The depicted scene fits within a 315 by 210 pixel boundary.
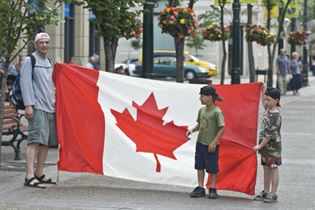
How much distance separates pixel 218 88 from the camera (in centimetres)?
998

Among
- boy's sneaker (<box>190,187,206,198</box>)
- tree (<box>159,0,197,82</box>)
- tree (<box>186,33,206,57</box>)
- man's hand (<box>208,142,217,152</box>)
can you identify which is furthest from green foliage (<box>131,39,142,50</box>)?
man's hand (<box>208,142,217,152</box>)

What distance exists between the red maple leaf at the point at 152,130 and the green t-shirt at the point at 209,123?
585mm

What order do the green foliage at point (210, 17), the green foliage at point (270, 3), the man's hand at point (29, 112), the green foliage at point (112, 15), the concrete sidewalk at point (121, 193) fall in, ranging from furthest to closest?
the green foliage at point (210, 17) < the green foliage at point (270, 3) < the green foliage at point (112, 15) < the man's hand at point (29, 112) < the concrete sidewalk at point (121, 193)

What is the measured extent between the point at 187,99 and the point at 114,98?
957 mm

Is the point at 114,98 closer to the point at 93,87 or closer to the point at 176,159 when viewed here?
the point at 93,87

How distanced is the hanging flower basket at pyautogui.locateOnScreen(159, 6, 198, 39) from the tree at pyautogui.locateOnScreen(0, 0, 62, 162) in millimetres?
7762

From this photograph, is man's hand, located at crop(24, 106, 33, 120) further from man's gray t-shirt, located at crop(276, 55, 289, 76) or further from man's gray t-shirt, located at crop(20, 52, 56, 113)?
man's gray t-shirt, located at crop(276, 55, 289, 76)

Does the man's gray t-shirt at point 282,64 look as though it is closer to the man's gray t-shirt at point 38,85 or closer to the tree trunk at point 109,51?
the tree trunk at point 109,51

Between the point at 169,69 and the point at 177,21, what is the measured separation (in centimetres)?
3002

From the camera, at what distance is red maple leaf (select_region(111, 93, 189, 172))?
1006cm

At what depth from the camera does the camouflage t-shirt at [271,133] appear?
9.27 metres

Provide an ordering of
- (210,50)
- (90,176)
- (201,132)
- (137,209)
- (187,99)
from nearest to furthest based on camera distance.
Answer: (137,209), (201,132), (187,99), (90,176), (210,50)

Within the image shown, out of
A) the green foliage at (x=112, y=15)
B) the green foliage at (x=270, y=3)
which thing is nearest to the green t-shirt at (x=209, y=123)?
the green foliage at (x=112, y=15)

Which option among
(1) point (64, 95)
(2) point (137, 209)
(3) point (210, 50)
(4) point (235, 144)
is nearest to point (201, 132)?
(4) point (235, 144)
